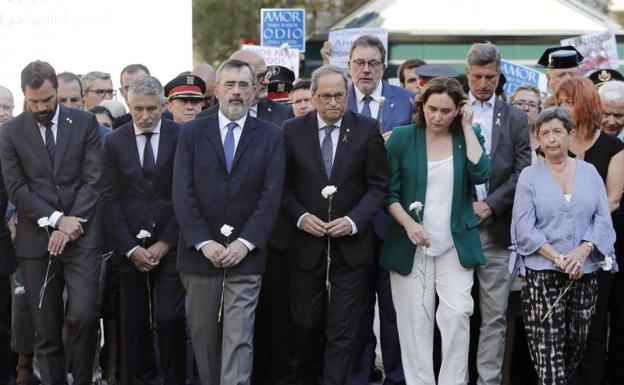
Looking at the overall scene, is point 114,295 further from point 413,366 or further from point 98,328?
point 413,366

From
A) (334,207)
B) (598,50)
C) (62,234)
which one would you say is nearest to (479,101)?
(334,207)

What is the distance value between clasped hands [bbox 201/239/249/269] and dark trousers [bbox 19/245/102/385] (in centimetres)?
106

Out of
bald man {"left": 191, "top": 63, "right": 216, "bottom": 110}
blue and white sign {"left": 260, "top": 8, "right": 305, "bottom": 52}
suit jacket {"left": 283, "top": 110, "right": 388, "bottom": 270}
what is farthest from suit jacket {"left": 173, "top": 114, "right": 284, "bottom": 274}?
blue and white sign {"left": 260, "top": 8, "right": 305, "bottom": 52}

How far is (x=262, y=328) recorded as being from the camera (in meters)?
9.91

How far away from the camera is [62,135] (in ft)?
30.3

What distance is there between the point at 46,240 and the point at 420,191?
2736 mm

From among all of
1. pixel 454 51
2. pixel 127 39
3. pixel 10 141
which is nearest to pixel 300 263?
pixel 10 141

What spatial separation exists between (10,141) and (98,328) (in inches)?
60.0

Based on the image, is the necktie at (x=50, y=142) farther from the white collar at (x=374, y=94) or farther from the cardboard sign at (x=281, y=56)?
the cardboard sign at (x=281, y=56)

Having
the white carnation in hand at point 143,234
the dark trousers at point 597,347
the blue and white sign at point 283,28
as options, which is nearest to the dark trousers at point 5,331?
the white carnation in hand at point 143,234

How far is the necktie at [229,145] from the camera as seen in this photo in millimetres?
8898

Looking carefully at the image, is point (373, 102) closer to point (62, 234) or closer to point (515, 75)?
point (62, 234)

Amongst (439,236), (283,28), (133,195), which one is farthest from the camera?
(283,28)

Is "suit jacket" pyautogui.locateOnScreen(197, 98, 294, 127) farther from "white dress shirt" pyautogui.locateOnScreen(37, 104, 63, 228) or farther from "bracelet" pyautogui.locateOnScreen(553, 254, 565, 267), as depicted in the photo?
"bracelet" pyautogui.locateOnScreen(553, 254, 565, 267)
